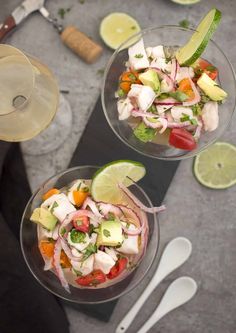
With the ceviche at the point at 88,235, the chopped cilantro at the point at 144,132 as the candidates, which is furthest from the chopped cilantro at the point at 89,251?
the chopped cilantro at the point at 144,132

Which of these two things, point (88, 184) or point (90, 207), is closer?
point (90, 207)

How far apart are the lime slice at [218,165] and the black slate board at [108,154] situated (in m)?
0.09

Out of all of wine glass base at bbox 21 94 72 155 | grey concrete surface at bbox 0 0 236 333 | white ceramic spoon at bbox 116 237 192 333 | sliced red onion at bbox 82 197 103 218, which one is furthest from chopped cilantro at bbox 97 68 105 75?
white ceramic spoon at bbox 116 237 192 333

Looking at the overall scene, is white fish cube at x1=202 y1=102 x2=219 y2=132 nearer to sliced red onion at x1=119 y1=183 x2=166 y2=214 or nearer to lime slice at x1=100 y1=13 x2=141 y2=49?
sliced red onion at x1=119 y1=183 x2=166 y2=214

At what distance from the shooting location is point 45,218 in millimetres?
1426

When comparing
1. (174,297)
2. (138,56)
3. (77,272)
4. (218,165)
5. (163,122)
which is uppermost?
(138,56)

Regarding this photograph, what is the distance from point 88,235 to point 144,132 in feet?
1.05

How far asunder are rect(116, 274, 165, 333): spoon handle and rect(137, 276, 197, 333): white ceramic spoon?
0.14 ft

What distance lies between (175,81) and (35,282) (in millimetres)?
723

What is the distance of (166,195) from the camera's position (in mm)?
1725

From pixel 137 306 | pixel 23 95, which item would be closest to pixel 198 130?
pixel 23 95

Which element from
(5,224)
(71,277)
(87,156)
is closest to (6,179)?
(5,224)

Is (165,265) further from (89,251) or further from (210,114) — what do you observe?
(210,114)

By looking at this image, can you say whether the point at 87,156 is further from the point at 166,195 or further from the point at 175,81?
the point at 175,81
